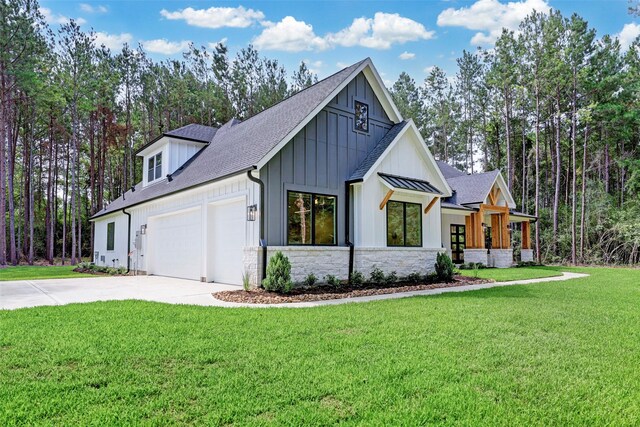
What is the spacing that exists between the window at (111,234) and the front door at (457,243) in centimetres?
1664

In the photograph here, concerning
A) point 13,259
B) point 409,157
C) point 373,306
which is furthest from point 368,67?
point 13,259

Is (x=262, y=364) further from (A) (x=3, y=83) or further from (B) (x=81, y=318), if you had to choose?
(A) (x=3, y=83)

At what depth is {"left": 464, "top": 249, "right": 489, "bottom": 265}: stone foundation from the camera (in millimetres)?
18312

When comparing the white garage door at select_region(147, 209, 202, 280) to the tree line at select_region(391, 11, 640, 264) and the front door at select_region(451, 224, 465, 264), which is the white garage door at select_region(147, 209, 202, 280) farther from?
the tree line at select_region(391, 11, 640, 264)

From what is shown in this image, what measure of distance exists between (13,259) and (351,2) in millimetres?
23586

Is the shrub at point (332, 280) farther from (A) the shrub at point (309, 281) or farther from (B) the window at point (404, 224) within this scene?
(B) the window at point (404, 224)

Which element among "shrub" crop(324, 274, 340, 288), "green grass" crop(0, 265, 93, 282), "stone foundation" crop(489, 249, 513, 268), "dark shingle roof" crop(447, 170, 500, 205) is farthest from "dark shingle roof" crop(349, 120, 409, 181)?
Result: "green grass" crop(0, 265, 93, 282)

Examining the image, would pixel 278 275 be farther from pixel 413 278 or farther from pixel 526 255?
pixel 526 255

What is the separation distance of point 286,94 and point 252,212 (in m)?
22.8

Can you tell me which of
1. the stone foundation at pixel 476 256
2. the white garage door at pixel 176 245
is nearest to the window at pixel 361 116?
the white garage door at pixel 176 245

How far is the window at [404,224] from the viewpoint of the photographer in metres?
11.7

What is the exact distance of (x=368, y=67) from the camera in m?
11.9

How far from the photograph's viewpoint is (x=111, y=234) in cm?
1936

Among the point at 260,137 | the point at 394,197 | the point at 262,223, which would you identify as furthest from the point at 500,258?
the point at 262,223
